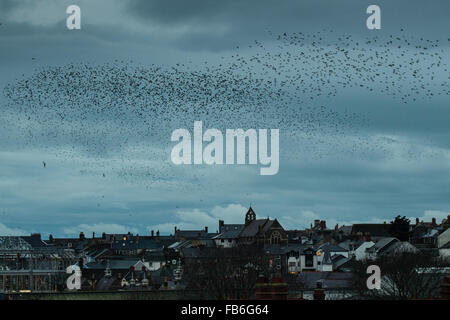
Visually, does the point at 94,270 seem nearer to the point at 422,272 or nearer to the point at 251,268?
the point at 251,268

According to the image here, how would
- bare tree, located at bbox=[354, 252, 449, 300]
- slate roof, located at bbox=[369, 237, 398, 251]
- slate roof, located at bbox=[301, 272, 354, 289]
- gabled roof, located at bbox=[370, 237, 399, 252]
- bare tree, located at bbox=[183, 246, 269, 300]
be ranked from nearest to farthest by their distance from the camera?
bare tree, located at bbox=[354, 252, 449, 300] → bare tree, located at bbox=[183, 246, 269, 300] → slate roof, located at bbox=[301, 272, 354, 289] → gabled roof, located at bbox=[370, 237, 399, 252] → slate roof, located at bbox=[369, 237, 398, 251]

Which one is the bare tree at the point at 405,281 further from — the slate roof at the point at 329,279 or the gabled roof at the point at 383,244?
the gabled roof at the point at 383,244

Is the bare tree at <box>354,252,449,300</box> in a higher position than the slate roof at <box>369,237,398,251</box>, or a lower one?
lower

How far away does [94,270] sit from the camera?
190750mm

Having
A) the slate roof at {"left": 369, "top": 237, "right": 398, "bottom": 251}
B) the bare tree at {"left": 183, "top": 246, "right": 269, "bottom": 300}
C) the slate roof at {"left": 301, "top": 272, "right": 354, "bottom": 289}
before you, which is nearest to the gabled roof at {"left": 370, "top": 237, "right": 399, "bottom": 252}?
the slate roof at {"left": 369, "top": 237, "right": 398, "bottom": 251}

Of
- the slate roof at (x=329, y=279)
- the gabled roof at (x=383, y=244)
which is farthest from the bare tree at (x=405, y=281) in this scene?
the gabled roof at (x=383, y=244)

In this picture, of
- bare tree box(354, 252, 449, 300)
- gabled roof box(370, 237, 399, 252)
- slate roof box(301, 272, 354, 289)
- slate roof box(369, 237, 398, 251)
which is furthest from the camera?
slate roof box(369, 237, 398, 251)

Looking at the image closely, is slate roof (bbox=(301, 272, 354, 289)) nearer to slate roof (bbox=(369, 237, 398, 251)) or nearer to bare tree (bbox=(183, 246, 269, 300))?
bare tree (bbox=(183, 246, 269, 300))

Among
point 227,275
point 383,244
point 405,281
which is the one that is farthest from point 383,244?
point 405,281

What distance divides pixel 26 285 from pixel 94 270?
41627 millimetres

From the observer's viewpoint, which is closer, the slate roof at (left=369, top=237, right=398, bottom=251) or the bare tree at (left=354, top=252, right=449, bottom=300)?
the bare tree at (left=354, top=252, right=449, bottom=300)

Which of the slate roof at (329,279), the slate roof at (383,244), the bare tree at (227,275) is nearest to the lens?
the bare tree at (227,275)
